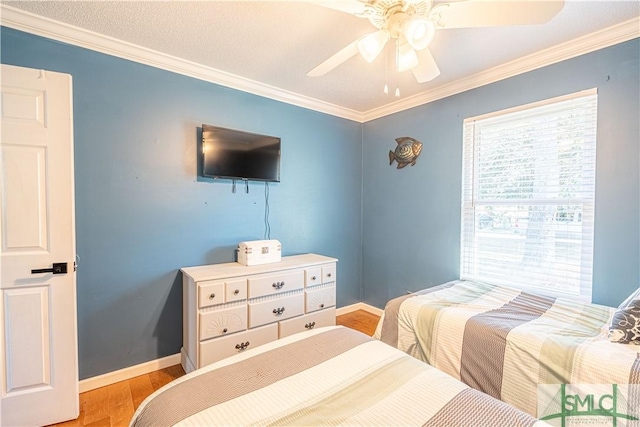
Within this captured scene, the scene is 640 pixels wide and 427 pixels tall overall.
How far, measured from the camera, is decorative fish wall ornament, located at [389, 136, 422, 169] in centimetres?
305

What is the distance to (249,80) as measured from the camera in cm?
265

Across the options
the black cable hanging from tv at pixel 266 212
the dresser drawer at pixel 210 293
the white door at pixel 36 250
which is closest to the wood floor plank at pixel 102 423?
the white door at pixel 36 250

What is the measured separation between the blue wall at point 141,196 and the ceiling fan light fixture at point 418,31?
1783mm

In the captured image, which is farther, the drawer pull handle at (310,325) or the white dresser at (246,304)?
the drawer pull handle at (310,325)

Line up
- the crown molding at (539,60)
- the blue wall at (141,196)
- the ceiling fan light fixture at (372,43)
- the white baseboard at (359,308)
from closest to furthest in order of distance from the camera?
the ceiling fan light fixture at (372,43) < the crown molding at (539,60) < the blue wall at (141,196) < the white baseboard at (359,308)

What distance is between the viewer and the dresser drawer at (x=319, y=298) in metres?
2.64

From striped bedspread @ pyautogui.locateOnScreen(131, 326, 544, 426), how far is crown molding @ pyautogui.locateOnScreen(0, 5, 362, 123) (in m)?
2.31

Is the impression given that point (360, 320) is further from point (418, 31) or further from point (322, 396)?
point (418, 31)

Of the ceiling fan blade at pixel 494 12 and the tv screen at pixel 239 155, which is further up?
the ceiling fan blade at pixel 494 12

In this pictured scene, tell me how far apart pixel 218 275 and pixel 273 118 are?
167 cm

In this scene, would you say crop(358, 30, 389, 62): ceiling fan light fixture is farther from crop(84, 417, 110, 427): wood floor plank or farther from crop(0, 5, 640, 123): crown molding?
crop(84, 417, 110, 427): wood floor plank

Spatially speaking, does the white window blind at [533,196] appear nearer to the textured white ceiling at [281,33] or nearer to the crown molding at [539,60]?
the crown molding at [539,60]

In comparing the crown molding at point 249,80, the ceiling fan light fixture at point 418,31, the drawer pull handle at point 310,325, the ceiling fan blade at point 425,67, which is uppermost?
the crown molding at point 249,80

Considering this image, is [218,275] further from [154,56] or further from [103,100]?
[154,56]
